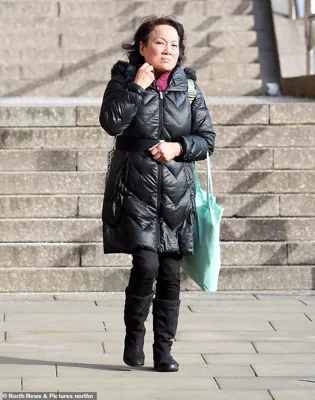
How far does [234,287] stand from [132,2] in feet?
20.9

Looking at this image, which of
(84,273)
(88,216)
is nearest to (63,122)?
(88,216)

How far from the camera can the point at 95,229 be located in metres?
9.23

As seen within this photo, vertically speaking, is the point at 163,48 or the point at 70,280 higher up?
the point at 163,48

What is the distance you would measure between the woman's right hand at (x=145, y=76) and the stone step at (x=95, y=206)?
3.46 metres

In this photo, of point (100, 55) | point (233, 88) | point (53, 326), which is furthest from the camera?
point (100, 55)

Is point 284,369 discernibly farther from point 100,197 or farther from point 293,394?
point 100,197

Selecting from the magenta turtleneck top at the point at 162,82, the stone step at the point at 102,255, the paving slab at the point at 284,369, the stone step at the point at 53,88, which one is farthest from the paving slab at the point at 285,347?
the stone step at the point at 53,88

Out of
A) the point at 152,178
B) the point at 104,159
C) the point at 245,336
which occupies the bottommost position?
the point at 245,336

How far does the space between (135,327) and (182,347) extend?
772 mm

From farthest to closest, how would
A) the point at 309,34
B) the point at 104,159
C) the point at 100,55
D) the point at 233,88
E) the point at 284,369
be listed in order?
1. the point at 100,55
2. the point at 233,88
3. the point at 309,34
4. the point at 104,159
5. the point at 284,369

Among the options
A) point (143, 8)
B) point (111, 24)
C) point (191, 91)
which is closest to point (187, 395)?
point (191, 91)

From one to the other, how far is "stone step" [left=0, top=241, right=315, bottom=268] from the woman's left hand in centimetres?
296

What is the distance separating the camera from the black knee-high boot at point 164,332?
20.2ft

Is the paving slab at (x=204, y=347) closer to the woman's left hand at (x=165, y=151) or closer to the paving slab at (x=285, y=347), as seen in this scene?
the paving slab at (x=285, y=347)
